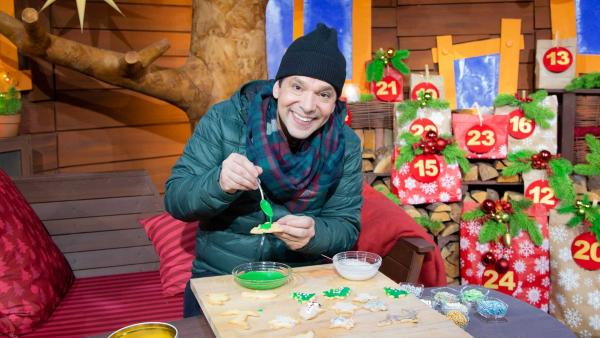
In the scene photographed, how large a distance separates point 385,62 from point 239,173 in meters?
2.50

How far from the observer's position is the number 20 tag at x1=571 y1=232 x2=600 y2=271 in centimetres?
316

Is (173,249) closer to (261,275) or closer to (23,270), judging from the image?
(23,270)

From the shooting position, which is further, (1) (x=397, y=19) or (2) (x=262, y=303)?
(1) (x=397, y=19)

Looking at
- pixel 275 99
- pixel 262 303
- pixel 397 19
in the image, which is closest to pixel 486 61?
pixel 397 19

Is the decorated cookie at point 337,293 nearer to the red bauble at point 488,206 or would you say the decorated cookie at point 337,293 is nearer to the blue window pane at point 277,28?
the red bauble at point 488,206

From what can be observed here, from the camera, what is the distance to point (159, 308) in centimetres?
237

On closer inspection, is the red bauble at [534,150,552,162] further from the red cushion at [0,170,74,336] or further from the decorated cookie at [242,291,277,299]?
the red cushion at [0,170,74,336]

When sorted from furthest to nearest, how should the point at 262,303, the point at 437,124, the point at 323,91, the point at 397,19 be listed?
the point at 397,19
the point at 437,124
the point at 323,91
the point at 262,303

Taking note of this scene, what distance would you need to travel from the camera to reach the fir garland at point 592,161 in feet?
11.1

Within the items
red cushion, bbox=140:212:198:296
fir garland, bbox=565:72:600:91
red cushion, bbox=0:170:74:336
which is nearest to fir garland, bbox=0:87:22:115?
red cushion, bbox=0:170:74:336

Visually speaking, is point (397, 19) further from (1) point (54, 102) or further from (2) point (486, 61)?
(1) point (54, 102)

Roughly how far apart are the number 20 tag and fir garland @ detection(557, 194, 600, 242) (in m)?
0.05

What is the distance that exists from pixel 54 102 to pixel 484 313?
8.68 ft

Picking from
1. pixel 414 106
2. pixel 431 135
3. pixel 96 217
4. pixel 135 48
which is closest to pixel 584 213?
pixel 431 135
